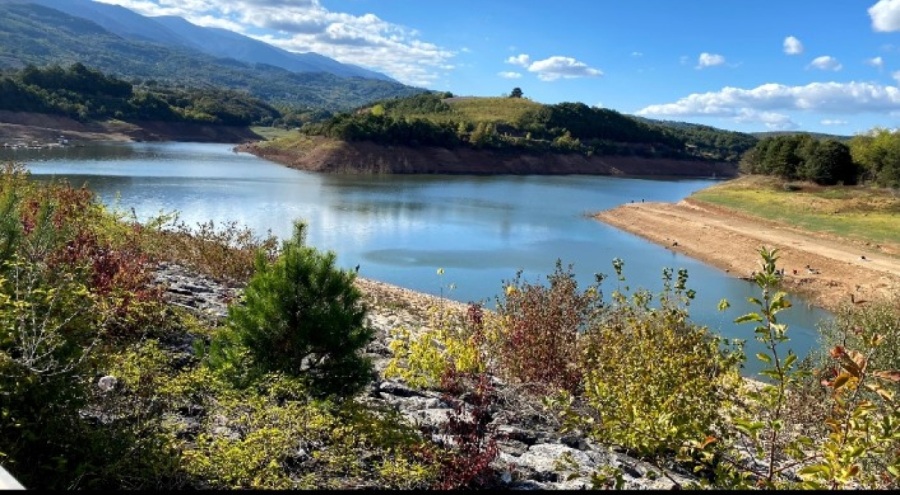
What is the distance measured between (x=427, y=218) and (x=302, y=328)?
1450 inches

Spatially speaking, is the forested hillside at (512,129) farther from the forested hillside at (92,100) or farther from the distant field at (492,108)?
the forested hillside at (92,100)

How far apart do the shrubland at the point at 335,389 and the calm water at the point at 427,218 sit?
5.40 metres

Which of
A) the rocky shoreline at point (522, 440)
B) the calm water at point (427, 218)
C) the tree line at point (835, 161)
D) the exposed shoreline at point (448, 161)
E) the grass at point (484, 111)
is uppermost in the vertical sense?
the grass at point (484, 111)

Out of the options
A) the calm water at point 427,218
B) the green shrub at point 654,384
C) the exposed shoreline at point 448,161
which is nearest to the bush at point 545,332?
the green shrub at point 654,384

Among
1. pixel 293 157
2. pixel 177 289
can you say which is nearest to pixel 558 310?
pixel 177 289

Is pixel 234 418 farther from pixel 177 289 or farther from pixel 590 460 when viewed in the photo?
pixel 177 289

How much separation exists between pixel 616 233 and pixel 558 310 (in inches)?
1416

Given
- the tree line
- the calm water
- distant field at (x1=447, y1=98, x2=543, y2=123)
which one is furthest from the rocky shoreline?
distant field at (x1=447, y1=98, x2=543, y2=123)

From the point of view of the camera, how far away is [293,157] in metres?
82.4

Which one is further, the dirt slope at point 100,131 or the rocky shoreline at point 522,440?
the dirt slope at point 100,131

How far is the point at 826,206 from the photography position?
44500 mm

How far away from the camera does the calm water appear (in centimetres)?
2564

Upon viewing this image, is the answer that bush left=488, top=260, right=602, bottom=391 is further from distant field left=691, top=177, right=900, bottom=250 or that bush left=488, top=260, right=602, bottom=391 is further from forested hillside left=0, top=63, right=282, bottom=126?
forested hillside left=0, top=63, right=282, bottom=126

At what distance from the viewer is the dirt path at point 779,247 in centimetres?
2720
